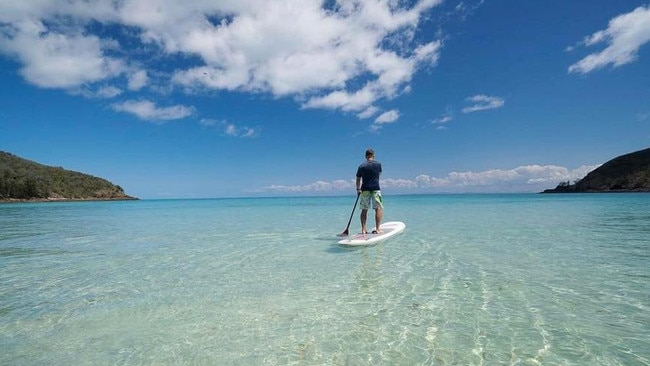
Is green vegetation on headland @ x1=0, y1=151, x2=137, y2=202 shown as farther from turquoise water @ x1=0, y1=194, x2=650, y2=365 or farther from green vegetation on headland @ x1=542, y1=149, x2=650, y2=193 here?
green vegetation on headland @ x1=542, y1=149, x2=650, y2=193

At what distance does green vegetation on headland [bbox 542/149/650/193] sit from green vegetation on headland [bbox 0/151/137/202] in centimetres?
17987

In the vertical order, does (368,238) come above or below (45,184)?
below

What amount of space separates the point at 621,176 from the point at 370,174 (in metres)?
155

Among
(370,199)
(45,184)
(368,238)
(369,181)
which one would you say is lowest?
(368,238)

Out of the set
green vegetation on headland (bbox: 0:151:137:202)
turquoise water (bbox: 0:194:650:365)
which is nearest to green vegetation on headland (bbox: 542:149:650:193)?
turquoise water (bbox: 0:194:650:365)

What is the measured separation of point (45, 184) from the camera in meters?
107

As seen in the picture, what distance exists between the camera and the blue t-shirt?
12.4 metres

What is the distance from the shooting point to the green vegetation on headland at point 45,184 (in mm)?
98062

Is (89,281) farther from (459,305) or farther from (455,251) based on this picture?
(455,251)

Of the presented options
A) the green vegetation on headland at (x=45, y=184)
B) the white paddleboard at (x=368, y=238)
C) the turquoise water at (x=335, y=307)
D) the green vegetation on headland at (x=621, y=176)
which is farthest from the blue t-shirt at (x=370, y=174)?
the green vegetation on headland at (x=621, y=176)

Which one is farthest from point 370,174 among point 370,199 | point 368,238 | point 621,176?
point 621,176

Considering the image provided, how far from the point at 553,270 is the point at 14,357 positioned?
9.46 metres

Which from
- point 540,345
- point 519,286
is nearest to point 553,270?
point 519,286

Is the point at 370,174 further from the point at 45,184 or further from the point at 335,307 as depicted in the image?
the point at 45,184
